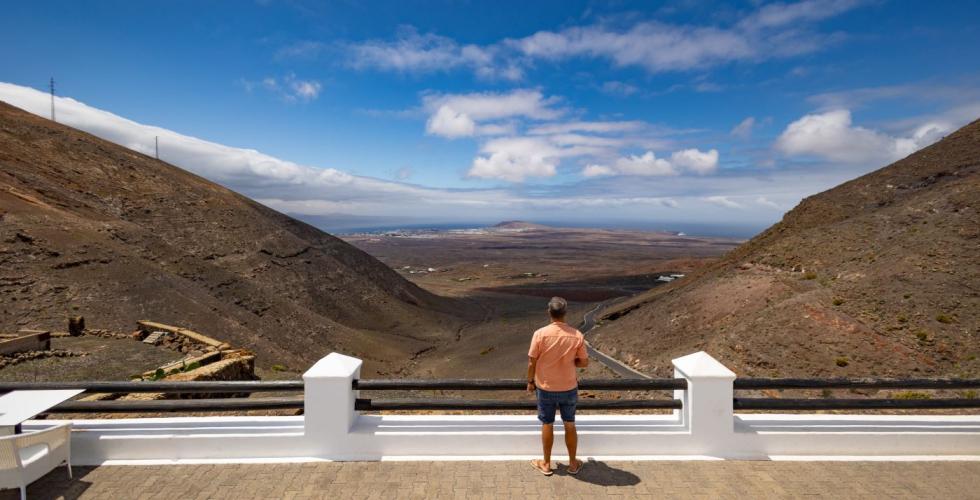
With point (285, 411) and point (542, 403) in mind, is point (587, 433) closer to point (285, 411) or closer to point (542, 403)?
point (542, 403)

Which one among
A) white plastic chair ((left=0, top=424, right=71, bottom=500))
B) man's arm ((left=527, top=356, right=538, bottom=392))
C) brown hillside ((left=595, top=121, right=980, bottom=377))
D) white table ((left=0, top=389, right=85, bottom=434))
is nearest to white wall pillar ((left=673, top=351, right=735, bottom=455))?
man's arm ((left=527, top=356, right=538, bottom=392))

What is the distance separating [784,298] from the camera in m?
29.3

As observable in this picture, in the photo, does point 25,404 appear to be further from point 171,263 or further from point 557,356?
point 171,263

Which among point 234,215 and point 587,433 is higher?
point 234,215

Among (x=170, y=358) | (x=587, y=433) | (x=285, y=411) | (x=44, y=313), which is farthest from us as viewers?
(x=44, y=313)

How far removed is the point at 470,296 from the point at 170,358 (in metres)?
57.7

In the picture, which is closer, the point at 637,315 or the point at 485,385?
the point at 485,385

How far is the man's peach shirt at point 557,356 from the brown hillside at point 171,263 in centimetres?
2706

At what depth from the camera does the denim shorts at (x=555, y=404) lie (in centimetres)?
504

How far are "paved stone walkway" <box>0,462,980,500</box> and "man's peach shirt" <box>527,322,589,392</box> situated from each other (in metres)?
1.02

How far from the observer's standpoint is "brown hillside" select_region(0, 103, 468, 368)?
25375mm

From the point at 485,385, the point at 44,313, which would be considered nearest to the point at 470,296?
the point at 44,313

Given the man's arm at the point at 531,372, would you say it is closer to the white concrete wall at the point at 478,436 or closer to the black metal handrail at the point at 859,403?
the white concrete wall at the point at 478,436

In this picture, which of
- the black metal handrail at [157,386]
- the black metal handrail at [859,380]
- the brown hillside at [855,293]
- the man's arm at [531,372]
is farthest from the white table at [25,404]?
the brown hillside at [855,293]
